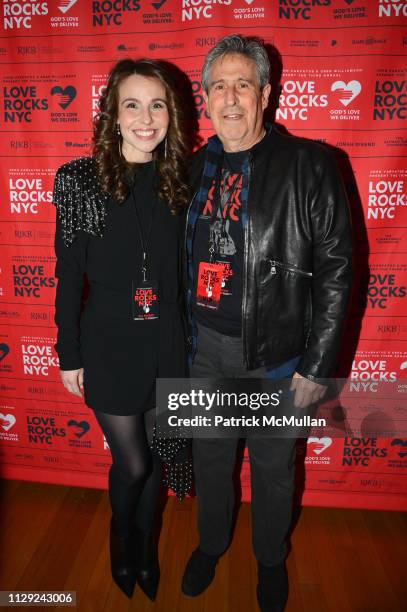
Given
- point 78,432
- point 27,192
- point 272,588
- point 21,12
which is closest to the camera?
point 272,588


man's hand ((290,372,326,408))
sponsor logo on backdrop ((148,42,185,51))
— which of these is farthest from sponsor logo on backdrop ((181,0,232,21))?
man's hand ((290,372,326,408))

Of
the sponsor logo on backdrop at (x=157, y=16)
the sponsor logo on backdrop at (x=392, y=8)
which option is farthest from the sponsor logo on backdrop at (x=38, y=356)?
the sponsor logo on backdrop at (x=392, y=8)

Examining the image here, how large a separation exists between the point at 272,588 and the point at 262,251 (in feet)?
4.84

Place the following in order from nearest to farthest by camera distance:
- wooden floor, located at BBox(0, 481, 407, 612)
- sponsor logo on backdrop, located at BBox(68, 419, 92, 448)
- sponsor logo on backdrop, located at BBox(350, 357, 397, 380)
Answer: wooden floor, located at BBox(0, 481, 407, 612) → sponsor logo on backdrop, located at BBox(350, 357, 397, 380) → sponsor logo on backdrop, located at BBox(68, 419, 92, 448)

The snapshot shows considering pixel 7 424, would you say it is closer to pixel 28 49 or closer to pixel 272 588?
pixel 272 588

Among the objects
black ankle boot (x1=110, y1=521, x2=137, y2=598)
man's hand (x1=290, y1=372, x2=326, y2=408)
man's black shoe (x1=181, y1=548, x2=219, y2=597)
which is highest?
man's hand (x1=290, y1=372, x2=326, y2=408)

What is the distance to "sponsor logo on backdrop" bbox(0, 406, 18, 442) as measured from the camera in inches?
112

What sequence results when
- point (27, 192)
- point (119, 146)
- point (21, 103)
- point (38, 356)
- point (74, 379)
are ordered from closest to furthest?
1. point (119, 146)
2. point (74, 379)
3. point (21, 103)
4. point (27, 192)
5. point (38, 356)

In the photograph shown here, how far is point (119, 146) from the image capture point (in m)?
1.82

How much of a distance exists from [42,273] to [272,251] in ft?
4.64

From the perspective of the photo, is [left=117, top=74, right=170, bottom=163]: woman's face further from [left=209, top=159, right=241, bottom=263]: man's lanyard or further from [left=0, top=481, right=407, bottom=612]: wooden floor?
[left=0, top=481, right=407, bottom=612]: wooden floor

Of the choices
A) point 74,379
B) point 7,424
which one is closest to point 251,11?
point 74,379

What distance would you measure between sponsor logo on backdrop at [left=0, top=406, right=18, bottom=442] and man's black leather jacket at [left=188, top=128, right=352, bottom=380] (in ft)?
5.73

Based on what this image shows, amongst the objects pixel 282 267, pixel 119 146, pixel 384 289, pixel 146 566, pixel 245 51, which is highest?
pixel 245 51
